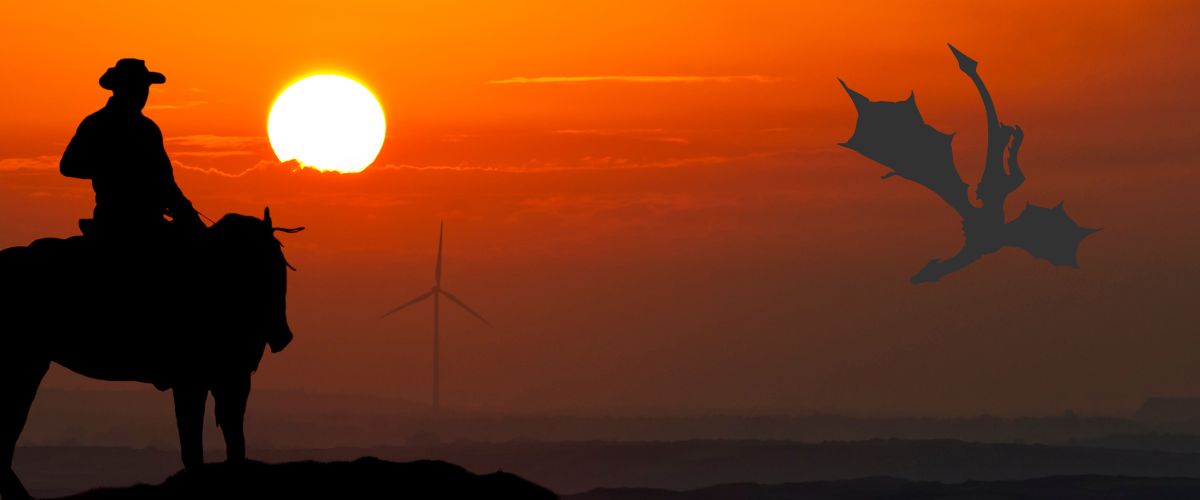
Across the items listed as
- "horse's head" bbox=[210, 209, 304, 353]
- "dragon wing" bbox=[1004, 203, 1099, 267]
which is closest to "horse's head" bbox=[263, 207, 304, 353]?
"horse's head" bbox=[210, 209, 304, 353]

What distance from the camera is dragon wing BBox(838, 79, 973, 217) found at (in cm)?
7481

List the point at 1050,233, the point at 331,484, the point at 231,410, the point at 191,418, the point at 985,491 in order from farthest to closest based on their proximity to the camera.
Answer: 1. the point at 985,491
2. the point at 1050,233
3. the point at 231,410
4. the point at 191,418
5. the point at 331,484

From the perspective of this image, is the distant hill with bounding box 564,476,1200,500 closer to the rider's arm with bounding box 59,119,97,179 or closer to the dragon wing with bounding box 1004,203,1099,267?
the dragon wing with bounding box 1004,203,1099,267

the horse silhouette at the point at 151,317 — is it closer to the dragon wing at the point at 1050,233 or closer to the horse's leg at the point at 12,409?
the horse's leg at the point at 12,409

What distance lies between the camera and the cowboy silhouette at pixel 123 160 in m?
21.4

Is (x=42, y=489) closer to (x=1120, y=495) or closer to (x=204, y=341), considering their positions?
(x=1120, y=495)

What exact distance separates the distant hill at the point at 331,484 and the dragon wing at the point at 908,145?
5436 cm

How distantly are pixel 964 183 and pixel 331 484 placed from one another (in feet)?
188

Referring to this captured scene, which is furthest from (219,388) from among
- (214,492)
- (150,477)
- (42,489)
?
(150,477)

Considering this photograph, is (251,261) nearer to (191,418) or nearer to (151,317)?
(151,317)

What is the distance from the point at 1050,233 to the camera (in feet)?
233

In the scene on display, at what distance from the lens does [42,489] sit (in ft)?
561

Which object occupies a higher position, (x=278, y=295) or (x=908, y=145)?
(x=908, y=145)

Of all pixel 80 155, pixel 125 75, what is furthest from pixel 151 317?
pixel 125 75
